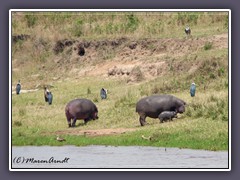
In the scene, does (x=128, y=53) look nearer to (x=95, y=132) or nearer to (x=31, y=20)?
(x=31, y=20)

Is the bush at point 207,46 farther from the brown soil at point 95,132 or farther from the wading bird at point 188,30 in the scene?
the brown soil at point 95,132

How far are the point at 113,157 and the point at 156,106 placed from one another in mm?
5815

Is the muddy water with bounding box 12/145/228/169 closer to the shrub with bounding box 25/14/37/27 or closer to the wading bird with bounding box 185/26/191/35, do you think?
the wading bird with bounding box 185/26/191/35

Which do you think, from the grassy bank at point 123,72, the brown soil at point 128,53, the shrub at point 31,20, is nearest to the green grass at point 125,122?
the grassy bank at point 123,72

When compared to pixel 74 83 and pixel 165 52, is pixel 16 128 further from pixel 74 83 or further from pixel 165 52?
pixel 165 52

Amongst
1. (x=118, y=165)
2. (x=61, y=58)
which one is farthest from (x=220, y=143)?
(x=61, y=58)

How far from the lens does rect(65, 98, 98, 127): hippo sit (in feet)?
101

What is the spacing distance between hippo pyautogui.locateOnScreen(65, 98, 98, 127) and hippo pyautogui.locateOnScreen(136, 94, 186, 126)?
5.88ft

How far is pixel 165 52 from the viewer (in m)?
42.5

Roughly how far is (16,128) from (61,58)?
15.9 m

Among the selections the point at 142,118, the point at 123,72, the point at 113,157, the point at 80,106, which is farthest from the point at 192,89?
the point at 113,157

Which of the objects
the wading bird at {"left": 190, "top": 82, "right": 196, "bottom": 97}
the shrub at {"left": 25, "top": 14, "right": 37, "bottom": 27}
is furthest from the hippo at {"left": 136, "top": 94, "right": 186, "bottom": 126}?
the shrub at {"left": 25, "top": 14, "right": 37, "bottom": 27}

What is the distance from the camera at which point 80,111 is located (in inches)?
1215

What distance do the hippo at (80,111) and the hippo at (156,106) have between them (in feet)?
5.88
